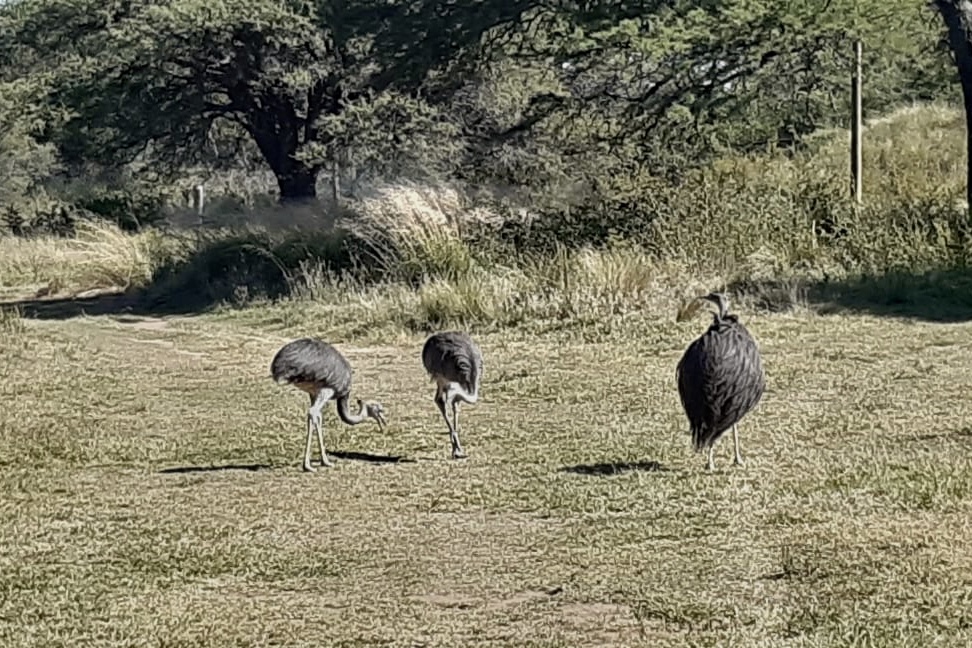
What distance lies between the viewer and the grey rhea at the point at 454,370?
867 centimetres

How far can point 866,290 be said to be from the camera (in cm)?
1542

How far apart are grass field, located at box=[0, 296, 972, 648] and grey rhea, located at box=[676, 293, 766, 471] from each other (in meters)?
0.24

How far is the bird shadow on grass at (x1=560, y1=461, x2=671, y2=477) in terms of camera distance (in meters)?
7.98

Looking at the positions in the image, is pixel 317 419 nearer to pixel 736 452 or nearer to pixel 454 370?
pixel 454 370

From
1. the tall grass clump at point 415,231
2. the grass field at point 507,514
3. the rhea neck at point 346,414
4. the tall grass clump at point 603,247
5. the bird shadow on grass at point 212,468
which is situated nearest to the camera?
the grass field at point 507,514

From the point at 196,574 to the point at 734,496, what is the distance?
8.32 feet

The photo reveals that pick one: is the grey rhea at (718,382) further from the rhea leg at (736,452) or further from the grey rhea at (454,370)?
the grey rhea at (454,370)

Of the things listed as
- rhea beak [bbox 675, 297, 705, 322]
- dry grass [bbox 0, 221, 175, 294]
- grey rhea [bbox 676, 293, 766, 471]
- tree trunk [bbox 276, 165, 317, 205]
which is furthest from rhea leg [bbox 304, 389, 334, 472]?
tree trunk [bbox 276, 165, 317, 205]

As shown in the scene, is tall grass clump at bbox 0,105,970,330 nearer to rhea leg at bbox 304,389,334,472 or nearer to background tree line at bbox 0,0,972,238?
Answer: background tree line at bbox 0,0,972,238

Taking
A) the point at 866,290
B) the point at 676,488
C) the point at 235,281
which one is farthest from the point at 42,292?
the point at 676,488

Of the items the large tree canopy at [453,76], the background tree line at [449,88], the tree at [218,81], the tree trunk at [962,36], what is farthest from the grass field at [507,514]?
the tree at [218,81]

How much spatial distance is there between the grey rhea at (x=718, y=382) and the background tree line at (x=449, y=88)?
9941 millimetres

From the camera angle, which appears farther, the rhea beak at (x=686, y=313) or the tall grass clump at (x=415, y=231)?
the tall grass clump at (x=415, y=231)

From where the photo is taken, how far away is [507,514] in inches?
281
